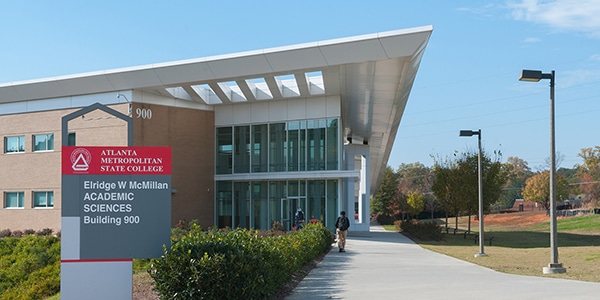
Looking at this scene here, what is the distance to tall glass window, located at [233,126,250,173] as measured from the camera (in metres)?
39.6

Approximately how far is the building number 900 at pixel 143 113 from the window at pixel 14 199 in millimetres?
9278

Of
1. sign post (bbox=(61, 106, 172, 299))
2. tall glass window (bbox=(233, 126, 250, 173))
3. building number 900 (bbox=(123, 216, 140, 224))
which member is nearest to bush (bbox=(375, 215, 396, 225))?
tall glass window (bbox=(233, 126, 250, 173))

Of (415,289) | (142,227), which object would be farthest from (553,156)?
(142,227)

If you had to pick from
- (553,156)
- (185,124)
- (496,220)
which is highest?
(185,124)

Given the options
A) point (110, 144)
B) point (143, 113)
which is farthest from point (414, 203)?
point (110, 144)

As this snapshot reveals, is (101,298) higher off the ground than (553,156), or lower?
lower

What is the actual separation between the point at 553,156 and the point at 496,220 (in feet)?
194

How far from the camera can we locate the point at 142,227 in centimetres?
984

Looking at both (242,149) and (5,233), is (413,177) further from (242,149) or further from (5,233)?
(5,233)

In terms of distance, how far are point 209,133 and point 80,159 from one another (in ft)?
98.5

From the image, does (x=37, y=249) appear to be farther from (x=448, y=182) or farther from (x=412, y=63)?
(x=448, y=182)

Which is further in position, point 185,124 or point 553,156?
point 185,124

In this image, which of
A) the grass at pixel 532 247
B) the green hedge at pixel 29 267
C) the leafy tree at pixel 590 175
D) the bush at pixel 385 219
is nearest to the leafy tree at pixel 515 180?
the leafy tree at pixel 590 175

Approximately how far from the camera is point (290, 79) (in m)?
36.7
